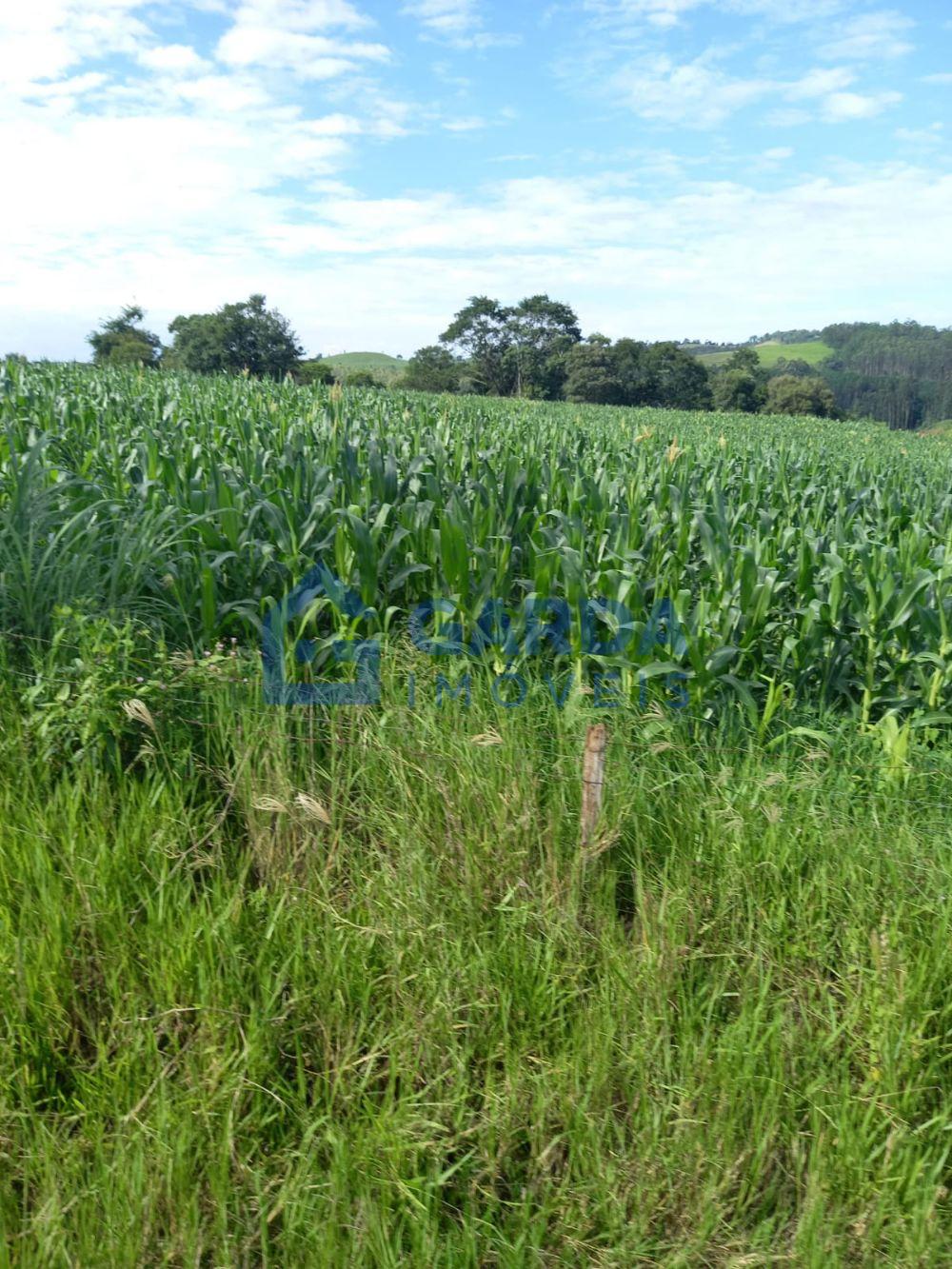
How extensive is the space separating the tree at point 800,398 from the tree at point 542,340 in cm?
1833

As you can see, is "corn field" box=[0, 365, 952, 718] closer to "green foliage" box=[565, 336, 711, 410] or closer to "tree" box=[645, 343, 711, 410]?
"green foliage" box=[565, 336, 711, 410]

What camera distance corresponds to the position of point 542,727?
3.79 metres

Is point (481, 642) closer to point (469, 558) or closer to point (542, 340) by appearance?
point (469, 558)

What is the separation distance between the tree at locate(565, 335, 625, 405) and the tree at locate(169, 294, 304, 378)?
2159 cm

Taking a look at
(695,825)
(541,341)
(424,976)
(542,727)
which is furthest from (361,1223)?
(541,341)

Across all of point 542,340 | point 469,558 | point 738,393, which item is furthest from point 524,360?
point 469,558

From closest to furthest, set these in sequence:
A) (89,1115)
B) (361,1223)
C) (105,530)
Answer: (361,1223)
(89,1115)
(105,530)

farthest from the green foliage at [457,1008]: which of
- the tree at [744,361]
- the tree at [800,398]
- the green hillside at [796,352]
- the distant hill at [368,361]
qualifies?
the green hillside at [796,352]

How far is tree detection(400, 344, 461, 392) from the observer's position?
74312 millimetres

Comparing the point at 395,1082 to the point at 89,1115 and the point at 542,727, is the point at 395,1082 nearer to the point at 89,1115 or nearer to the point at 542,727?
the point at 89,1115

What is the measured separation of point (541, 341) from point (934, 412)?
6075 cm

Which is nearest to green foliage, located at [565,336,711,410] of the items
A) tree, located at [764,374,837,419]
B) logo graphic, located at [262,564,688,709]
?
tree, located at [764,374,837,419]

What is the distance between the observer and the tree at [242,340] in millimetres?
61219

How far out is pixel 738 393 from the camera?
77875mm
